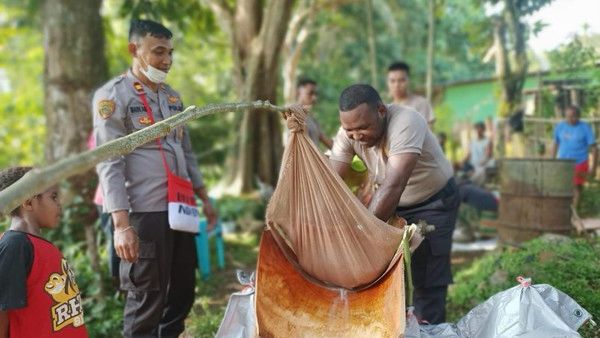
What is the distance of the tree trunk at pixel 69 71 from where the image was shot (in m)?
5.71

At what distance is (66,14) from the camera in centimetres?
572

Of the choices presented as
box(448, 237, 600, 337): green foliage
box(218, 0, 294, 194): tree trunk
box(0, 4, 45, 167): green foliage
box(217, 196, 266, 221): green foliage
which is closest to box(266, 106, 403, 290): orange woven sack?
box(448, 237, 600, 337): green foliage

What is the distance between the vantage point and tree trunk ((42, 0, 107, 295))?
18.7ft

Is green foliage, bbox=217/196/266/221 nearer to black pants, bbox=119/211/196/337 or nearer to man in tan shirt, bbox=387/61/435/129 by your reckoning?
man in tan shirt, bbox=387/61/435/129

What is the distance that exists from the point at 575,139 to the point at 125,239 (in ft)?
19.2

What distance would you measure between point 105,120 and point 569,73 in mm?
4605

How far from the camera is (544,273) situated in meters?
3.57

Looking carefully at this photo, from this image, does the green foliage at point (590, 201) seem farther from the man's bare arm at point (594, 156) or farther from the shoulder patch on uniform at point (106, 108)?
the shoulder patch on uniform at point (106, 108)

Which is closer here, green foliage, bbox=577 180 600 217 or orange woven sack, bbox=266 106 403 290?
orange woven sack, bbox=266 106 403 290

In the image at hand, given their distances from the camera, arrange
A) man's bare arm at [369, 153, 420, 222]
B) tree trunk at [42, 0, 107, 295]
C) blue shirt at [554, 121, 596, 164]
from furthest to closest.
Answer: blue shirt at [554, 121, 596, 164] → tree trunk at [42, 0, 107, 295] → man's bare arm at [369, 153, 420, 222]

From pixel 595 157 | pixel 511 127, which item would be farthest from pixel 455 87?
pixel 595 157

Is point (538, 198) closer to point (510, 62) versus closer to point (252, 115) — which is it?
point (510, 62)

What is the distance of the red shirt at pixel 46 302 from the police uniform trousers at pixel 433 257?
172cm

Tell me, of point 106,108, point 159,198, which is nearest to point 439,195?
point 159,198
